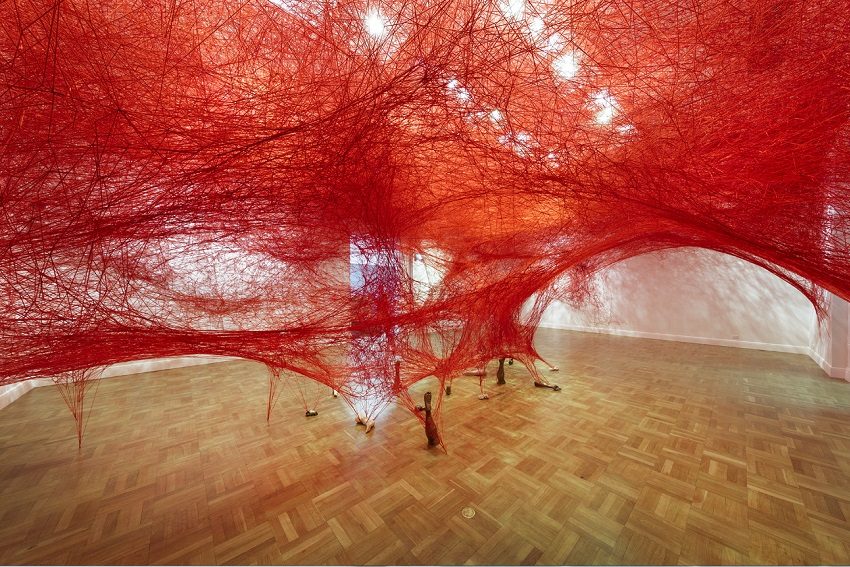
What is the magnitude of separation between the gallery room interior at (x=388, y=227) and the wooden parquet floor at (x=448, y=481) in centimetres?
2

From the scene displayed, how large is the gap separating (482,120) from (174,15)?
1412 mm

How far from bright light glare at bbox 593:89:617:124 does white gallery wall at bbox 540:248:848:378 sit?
4.85m

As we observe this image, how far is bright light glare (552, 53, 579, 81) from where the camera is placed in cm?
169

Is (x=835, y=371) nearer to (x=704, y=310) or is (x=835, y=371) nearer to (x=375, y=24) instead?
(x=704, y=310)

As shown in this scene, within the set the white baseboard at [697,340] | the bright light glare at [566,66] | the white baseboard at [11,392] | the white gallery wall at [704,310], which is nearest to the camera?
the bright light glare at [566,66]

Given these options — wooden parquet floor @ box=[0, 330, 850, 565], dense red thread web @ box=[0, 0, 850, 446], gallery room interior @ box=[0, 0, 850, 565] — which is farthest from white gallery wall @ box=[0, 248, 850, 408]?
dense red thread web @ box=[0, 0, 850, 446]

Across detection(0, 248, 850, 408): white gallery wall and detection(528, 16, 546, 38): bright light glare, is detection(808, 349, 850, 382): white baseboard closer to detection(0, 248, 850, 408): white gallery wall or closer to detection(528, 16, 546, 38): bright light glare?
detection(0, 248, 850, 408): white gallery wall

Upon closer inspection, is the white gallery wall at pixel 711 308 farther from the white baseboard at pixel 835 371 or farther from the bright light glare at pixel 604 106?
the bright light glare at pixel 604 106

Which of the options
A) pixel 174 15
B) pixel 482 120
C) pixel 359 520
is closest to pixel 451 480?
pixel 359 520

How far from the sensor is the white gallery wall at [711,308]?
4824 mm

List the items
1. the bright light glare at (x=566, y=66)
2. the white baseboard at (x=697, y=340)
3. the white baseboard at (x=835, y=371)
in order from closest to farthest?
the bright light glare at (x=566, y=66)
the white baseboard at (x=835, y=371)
the white baseboard at (x=697, y=340)

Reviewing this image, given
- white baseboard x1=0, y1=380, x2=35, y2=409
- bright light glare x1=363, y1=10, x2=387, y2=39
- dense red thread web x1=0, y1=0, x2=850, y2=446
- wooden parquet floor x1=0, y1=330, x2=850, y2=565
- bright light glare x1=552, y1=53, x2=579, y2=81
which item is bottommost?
wooden parquet floor x1=0, y1=330, x2=850, y2=565

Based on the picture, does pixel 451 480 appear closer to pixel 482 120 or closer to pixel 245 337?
pixel 245 337

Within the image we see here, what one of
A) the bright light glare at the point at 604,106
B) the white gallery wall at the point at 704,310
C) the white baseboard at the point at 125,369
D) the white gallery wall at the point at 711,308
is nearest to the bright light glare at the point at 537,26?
the bright light glare at the point at 604,106
